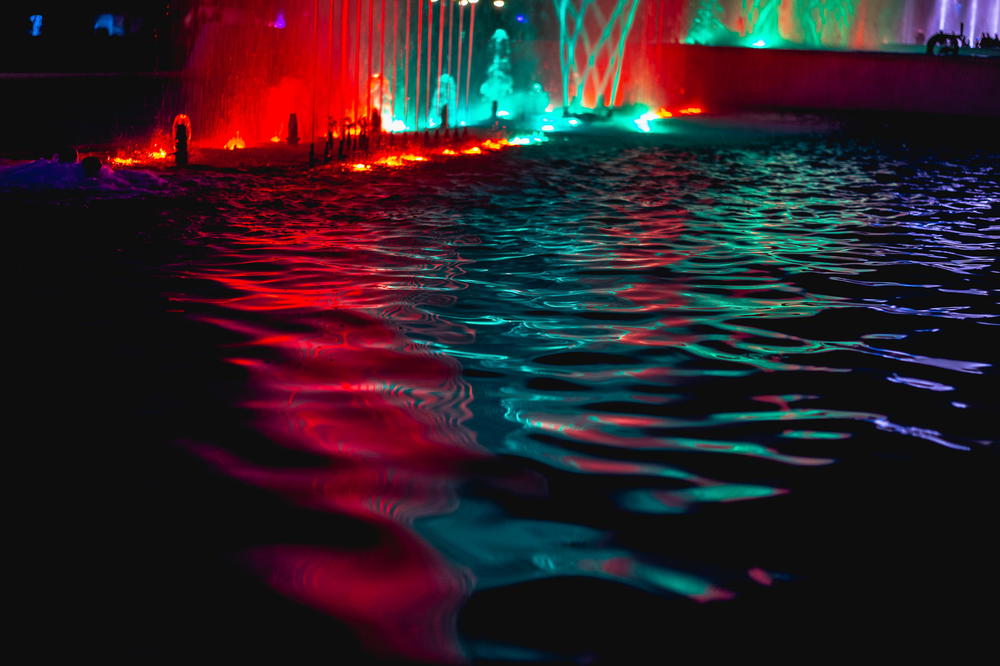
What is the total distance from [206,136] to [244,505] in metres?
16.8

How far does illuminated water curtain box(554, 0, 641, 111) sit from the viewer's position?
38.3 meters

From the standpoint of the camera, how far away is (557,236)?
984 centimetres

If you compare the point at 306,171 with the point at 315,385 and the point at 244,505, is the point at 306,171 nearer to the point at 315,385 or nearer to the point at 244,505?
the point at 315,385

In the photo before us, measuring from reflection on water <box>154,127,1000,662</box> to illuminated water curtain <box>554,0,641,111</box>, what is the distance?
28050 millimetres

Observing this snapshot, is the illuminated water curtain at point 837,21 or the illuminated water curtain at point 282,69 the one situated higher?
the illuminated water curtain at point 837,21

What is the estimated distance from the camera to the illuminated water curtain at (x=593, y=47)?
126 feet

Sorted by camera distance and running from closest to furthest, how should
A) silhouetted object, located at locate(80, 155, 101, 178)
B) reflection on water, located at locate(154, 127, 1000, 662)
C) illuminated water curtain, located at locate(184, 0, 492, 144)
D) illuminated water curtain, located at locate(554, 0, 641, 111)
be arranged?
1. reflection on water, located at locate(154, 127, 1000, 662)
2. silhouetted object, located at locate(80, 155, 101, 178)
3. illuminated water curtain, located at locate(184, 0, 492, 144)
4. illuminated water curtain, located at locate(554, 0, 641, 111)

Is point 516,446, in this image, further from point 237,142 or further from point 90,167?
point 237,142

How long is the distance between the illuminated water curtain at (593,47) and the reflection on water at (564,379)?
1104 inches

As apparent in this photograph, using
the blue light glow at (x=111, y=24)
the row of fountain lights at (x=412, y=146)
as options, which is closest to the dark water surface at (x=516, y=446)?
the row of fountain lights at (x=412, y=146)

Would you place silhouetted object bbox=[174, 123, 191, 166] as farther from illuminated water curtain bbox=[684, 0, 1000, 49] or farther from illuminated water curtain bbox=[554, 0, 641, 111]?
illuminated water curtain bbox=[684, 0, 1000, 49]

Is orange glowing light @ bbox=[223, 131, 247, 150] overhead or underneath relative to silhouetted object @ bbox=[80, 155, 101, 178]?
overhead

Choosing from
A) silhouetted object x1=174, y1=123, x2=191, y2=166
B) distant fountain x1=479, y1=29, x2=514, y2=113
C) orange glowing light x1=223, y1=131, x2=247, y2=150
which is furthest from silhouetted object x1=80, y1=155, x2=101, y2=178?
distant fountain x1=479, y1=29, x2=514, y2=113

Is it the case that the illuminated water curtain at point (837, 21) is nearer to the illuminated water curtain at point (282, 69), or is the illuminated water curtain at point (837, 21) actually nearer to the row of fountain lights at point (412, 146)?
the row of fountain lights at point (412, 146)
